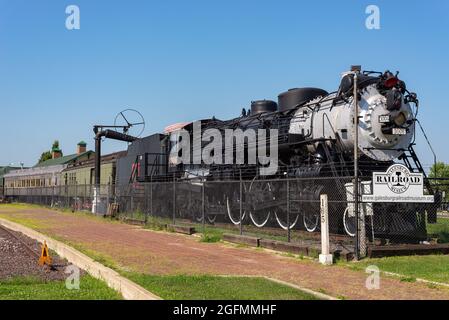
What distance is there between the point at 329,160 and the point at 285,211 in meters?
2.11

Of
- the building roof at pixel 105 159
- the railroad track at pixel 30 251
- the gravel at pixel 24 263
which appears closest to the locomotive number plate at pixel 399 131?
the gravel at pixel 24 263

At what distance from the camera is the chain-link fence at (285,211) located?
11367 mm

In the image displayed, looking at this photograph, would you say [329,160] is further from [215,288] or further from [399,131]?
[215,288]

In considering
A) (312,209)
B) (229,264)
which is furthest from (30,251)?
(312,209)

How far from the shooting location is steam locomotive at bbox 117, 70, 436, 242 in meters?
11.7

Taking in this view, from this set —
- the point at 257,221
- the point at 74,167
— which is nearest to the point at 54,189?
the point at 74,167

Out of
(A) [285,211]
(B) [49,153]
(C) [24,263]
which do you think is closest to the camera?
(C) [24,263]

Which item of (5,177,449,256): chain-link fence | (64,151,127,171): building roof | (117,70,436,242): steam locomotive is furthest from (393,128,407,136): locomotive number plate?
(64,151,127,171): building roof

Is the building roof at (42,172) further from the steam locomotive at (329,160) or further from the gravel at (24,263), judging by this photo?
the gravel at (24,263)

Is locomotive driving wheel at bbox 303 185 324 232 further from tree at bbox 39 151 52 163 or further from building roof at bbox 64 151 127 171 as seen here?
tree at bbox 39 151 52 163

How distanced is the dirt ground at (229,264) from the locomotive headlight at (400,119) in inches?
174

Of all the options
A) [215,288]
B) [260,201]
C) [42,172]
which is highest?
[42,172]

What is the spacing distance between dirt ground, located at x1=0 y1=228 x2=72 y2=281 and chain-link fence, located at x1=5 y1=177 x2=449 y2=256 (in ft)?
16.4

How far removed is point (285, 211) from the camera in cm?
1421
